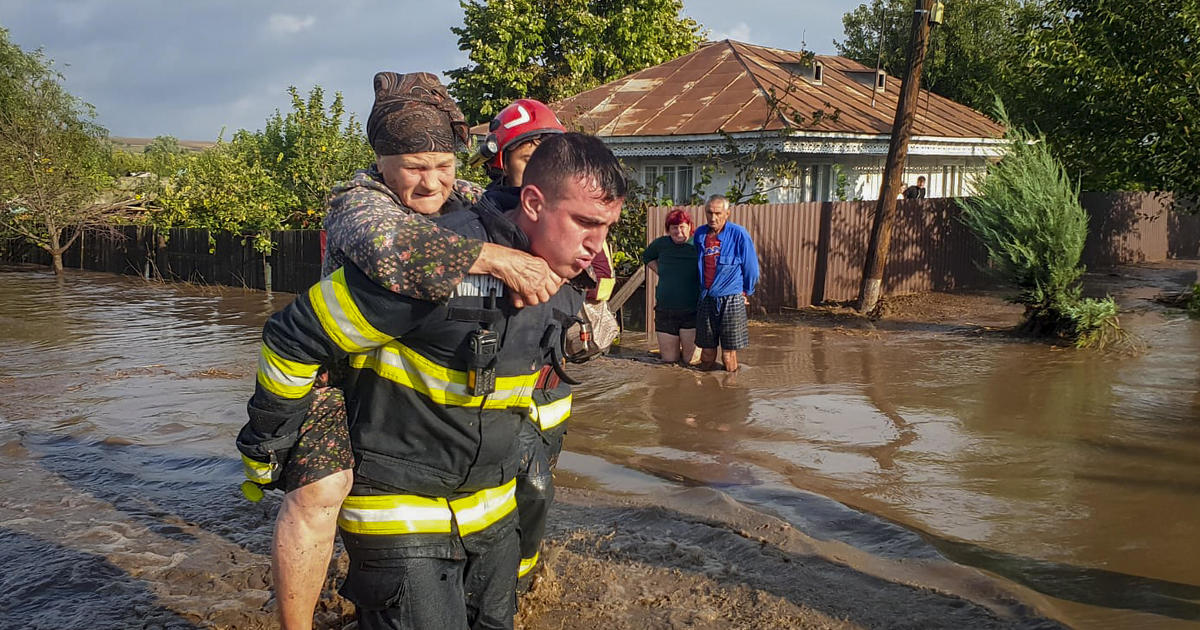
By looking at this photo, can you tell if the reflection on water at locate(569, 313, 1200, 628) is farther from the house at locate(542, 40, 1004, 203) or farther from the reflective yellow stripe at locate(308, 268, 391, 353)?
the house at locate(542, 40, 1004, 203)

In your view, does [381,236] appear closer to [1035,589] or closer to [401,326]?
[401,326]

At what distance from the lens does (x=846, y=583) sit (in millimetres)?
4504

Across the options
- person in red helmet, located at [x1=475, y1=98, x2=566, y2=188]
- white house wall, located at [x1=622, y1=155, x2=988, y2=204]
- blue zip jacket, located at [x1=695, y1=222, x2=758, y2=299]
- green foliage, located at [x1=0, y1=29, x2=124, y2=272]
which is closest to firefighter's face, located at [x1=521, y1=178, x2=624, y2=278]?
person in red helmet, located at [x1=475, y1=98, x2=566, y2=188]

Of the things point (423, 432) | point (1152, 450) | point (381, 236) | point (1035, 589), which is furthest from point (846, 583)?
point (1152, 450)

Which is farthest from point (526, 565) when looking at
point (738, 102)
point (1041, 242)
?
point (738, 102)

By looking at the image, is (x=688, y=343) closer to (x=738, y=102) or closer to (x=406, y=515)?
(x=406, y=515)

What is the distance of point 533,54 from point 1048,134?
17.3m

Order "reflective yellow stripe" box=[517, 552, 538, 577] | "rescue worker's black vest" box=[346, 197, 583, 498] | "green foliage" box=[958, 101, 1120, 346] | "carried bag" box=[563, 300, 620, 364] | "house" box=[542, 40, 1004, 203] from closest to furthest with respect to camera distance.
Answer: "rescue worker's black vest" box=[346, 197, 583, 498]
"carried bag" box=[563, 300, 620, 364]
"reflective yellow stripe" box=[517, 552, 538, 577]
"green foliage" box=[958, 101, 1120, 346]
"house" box=[542, 40, 1004, 203]

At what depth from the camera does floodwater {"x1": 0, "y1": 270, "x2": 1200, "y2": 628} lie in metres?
4.71

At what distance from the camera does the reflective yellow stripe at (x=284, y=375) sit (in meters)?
2.44

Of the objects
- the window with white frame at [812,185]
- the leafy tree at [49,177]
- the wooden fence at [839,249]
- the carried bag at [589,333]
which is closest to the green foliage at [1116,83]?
the wooden fence at [839,249]

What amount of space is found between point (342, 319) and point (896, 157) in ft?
42.9

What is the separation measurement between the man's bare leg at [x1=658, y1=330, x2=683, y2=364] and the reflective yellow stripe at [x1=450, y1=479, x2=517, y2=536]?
7622mm

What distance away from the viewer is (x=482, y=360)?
2.46 meters
